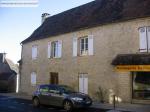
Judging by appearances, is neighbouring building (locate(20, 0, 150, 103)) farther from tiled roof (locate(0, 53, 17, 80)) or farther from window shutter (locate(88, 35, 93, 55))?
tiled roof (locate(0, 53, 17, 80))

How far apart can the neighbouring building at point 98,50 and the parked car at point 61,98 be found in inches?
154

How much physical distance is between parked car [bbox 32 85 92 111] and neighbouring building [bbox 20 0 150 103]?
392cm

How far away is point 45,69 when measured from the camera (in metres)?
25.1

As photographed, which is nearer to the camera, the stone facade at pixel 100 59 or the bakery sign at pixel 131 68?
the bakery sign at pixel 131 68

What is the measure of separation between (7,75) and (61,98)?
26464 mm

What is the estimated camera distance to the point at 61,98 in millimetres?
15250

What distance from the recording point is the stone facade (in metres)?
17.7

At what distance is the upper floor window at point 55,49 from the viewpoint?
23697mm

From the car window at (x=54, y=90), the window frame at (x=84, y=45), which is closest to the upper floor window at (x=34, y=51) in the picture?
the window frame at (x=84, y=45)

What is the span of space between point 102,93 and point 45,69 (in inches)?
318

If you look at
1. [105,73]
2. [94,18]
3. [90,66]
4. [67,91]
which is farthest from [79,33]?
[67,91]

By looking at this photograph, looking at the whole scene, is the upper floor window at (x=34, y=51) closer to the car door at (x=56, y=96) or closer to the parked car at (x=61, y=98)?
the parked car at (x=61, y=98)

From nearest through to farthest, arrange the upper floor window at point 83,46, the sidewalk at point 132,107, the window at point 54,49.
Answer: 1. the sidewalk at point 132,107
2. the upper floor window at point 83,46
3. the window at point 54,49

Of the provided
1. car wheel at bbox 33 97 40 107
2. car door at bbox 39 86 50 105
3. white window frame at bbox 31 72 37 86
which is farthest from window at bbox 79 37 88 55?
white window frame at bbox 31 72 37 86
